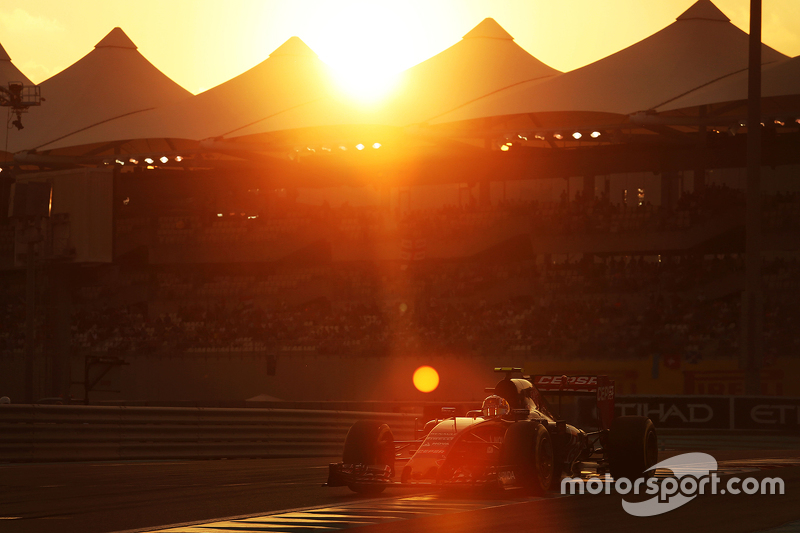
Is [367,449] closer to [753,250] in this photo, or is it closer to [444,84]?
[753,250]

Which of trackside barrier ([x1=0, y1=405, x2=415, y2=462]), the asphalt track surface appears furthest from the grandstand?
the asphalt track surface

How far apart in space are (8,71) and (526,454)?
45.9m

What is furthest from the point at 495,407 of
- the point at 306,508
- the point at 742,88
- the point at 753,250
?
the point at 742,88

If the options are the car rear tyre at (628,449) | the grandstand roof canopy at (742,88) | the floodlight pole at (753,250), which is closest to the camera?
the car rear tyre at (628,449)

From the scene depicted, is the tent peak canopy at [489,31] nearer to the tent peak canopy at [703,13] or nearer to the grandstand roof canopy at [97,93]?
the tent peak canopy at [703,13]

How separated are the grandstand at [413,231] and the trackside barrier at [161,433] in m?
11.9

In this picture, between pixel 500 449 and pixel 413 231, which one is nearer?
pixel 500 449

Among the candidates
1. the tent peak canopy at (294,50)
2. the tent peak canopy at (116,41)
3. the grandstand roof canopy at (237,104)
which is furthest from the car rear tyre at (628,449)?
the tent peak canopy at (116,41)

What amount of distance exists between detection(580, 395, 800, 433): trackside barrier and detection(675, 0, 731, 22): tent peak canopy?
17.1 metres

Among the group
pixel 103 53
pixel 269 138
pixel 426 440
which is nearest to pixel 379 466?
pixel 426 440

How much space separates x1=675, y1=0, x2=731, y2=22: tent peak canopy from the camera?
3797 centimetres

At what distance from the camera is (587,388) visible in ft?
43.0

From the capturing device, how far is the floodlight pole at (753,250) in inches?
1010

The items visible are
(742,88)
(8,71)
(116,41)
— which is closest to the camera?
(742,88)
